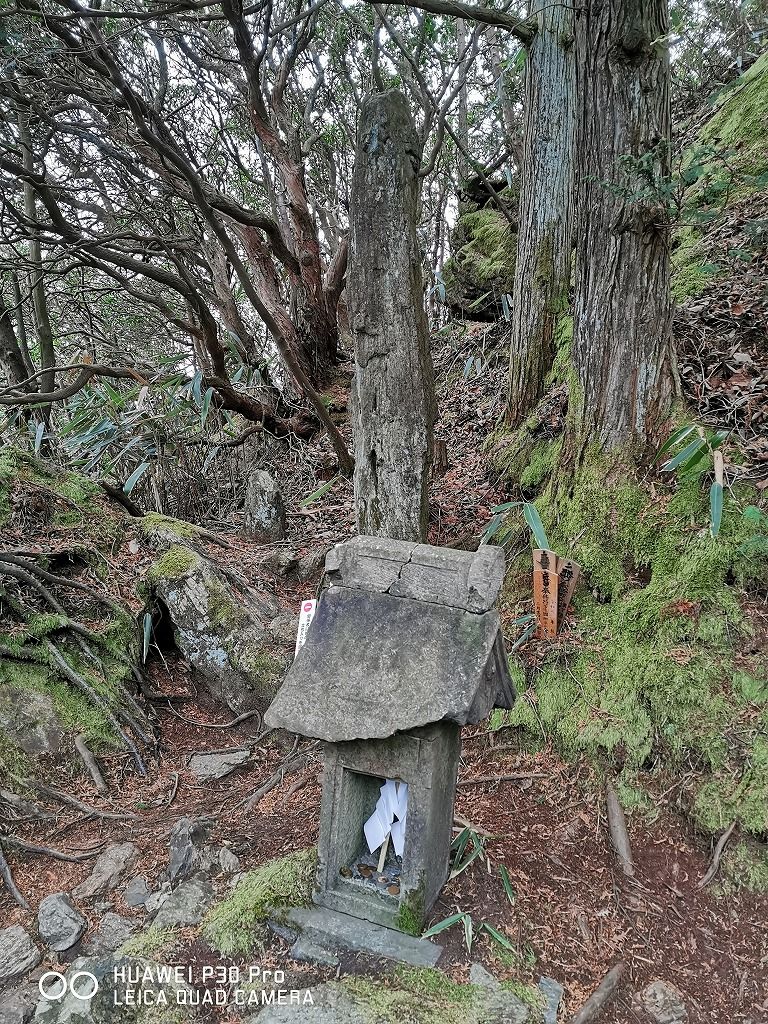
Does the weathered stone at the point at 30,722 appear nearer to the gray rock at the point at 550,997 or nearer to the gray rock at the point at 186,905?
the gray rock at the point at 186,905

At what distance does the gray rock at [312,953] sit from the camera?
7.02 feet

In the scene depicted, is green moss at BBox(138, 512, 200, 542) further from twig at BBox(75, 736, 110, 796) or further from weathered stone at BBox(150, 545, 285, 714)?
twig at BBox(75, 736, 110, 796)

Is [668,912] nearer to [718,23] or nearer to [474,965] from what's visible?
[474,965]

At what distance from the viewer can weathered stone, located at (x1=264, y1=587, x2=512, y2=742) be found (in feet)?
6.52

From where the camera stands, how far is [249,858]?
9.10 ft

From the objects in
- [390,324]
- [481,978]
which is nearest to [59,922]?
[481,978]

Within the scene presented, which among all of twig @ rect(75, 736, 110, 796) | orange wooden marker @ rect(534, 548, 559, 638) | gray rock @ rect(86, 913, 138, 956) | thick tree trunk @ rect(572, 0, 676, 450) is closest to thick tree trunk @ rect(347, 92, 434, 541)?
orange wooden marker @ rect(534, 548, 559, 638)

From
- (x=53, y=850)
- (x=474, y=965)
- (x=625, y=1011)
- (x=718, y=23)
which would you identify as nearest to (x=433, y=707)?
(x=474, y=965)

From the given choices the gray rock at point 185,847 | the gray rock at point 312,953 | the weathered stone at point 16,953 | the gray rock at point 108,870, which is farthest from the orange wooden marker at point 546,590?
the weathered stone at point 16,953

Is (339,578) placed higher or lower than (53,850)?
higher

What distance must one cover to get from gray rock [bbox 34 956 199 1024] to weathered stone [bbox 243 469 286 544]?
3.81 metres

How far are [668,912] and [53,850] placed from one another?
2736 millimetres

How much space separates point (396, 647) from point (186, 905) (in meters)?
1.38

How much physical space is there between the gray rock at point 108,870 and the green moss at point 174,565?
5.94 feet
